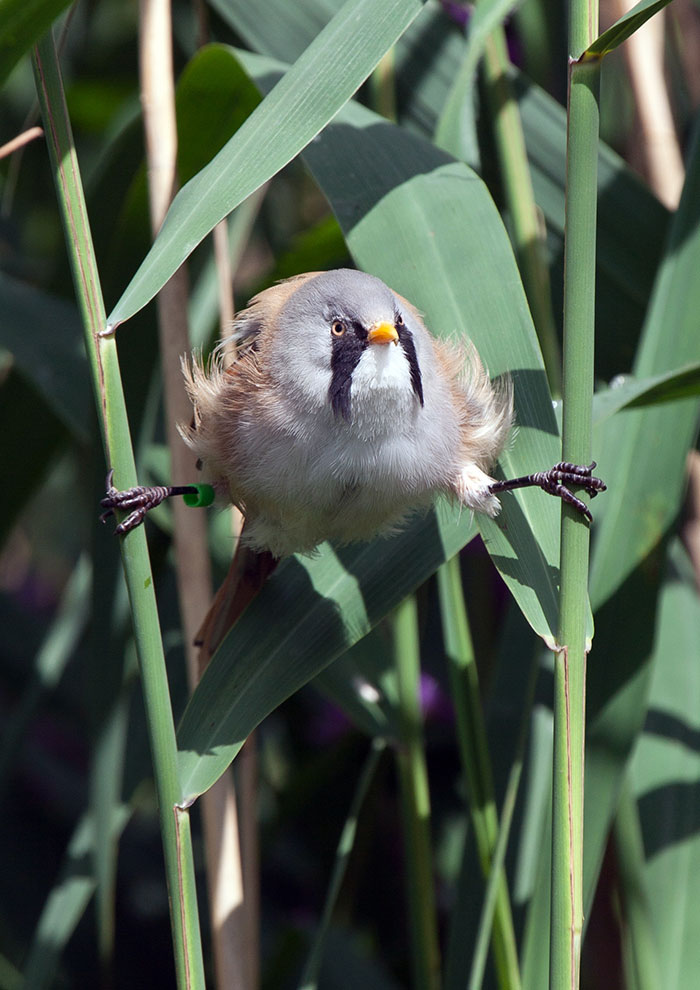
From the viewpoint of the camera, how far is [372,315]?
1.05 m

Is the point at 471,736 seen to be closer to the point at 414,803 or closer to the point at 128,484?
the point at 414,803

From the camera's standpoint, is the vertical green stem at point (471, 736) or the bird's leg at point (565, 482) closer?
the bird's leg at point (565, 482)

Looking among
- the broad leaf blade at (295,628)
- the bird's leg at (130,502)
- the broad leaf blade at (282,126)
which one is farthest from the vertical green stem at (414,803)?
the broad leaf blade at (282,126)

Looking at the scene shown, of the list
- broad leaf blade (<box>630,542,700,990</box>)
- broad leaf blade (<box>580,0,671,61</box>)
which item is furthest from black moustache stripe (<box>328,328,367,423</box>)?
broad leaf blade (<box>630,542,700,990</box>)

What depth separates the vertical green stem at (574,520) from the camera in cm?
74

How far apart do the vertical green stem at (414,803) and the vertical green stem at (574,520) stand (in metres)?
0.48

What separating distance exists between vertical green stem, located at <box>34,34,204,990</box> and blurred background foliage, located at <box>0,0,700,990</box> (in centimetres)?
32

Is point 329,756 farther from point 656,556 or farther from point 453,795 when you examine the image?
point 656,556

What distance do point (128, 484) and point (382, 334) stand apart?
1.17 ft

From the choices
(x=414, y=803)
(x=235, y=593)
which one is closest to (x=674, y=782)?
(x=414, y=803)

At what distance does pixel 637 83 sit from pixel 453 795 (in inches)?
59.1

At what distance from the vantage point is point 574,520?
2.58 feet

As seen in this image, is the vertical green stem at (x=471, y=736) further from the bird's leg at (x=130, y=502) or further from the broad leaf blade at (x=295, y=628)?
the bird's leg at (x=130, y=502)

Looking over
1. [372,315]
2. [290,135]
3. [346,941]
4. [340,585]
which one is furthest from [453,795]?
[290,135]
